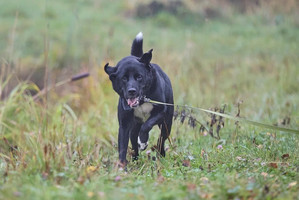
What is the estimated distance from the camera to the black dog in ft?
14.3

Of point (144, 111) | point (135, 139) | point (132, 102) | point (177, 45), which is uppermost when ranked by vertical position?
point (177, 45)

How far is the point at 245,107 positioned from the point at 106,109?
2.42m

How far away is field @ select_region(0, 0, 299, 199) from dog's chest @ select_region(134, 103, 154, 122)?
0.39 metres

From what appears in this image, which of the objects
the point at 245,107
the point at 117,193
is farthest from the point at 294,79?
the point at 117,193

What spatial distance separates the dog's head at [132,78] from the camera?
4.32 metres

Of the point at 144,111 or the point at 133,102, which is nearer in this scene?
the point at 133,102

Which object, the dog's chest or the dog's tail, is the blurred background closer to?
the dog's tail

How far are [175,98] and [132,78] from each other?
3.96 metres

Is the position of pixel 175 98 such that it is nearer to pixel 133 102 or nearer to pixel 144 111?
pixel 144 111

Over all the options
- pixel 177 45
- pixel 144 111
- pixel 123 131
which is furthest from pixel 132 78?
pixel 177 45

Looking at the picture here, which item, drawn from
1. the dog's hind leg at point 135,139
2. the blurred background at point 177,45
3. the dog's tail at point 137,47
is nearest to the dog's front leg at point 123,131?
the dog's hind leg at point 135,139

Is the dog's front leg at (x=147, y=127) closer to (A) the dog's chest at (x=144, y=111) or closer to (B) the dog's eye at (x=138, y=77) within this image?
(A) the dog's chest at (x=144, y=111)

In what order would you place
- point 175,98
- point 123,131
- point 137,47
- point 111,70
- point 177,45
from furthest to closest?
point 177,45
point 175,98
point 137,47
point 123,131
point 111,70

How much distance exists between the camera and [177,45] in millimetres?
12055
